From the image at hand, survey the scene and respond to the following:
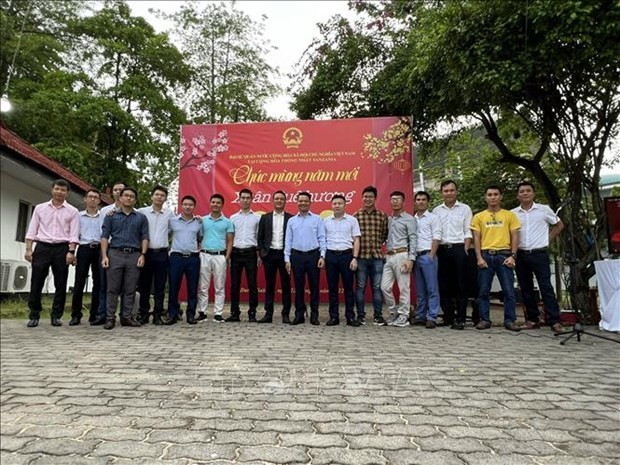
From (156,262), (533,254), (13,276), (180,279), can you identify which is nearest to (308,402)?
(180,279)

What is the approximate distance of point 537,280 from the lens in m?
5.46

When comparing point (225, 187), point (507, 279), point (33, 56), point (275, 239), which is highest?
point (33, 56)

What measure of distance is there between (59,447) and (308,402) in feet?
3.99

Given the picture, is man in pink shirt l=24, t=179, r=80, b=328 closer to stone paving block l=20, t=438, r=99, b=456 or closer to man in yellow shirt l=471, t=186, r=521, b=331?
stone paving block l=20, t=438, r=99, b=456

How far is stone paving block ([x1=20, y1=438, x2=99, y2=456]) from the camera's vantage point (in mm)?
1849

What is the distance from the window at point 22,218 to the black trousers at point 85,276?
634 cm

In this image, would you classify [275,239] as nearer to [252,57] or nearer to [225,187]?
[225,187]

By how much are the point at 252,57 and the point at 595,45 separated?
1334 centimetres

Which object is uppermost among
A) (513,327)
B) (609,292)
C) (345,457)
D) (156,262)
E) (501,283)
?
(156,262)

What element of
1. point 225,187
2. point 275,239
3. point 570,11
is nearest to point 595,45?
point 570,11

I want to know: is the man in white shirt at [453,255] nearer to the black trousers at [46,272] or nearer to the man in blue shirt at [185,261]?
the man in blue shirt at [185,261]

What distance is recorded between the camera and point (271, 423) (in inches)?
85.8

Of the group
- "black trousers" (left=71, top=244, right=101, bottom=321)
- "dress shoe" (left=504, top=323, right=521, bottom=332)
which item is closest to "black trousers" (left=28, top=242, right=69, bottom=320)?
"black trousers" (left=71, top=244, right=101, bottom=321)

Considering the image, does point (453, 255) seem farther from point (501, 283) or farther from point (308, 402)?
point (308, 402)
